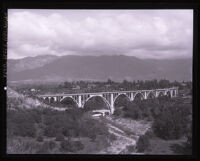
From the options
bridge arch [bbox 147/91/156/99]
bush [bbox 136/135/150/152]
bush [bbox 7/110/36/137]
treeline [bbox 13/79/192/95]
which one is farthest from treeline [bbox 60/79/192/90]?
bush [bbox 136/135/150/152]

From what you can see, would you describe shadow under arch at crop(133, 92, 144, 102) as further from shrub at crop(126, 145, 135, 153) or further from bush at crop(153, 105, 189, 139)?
shrub at crop(126, 145, 135, 153)

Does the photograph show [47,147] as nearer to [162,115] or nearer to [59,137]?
[59,137]
